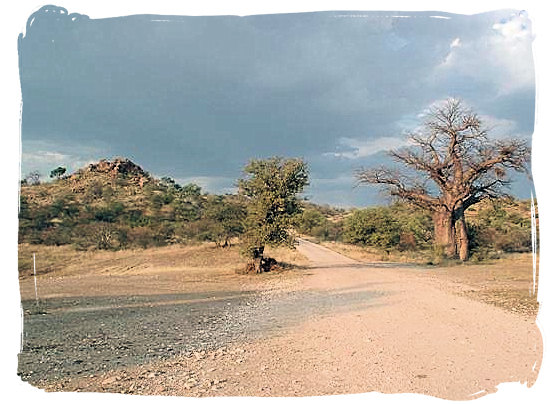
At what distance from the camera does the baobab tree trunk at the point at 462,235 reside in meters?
18.6

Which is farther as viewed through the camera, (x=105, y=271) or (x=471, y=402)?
(x=105, y=271)

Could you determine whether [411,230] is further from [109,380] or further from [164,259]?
[109,380]

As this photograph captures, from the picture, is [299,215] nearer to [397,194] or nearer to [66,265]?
[397,194]

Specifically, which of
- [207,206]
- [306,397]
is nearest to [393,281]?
[207,206]

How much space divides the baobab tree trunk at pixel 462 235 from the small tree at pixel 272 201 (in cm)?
703

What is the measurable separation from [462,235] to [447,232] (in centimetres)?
67

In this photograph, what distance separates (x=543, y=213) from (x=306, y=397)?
1944mm

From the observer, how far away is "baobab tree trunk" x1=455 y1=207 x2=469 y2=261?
1858 centimetres

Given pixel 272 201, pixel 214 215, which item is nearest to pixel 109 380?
pixel 272 201

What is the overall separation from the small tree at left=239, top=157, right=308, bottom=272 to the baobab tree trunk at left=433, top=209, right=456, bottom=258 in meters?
6.62

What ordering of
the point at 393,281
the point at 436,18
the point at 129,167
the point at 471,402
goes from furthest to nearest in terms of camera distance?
the point at 393,281 → the point at 129,167 → the point at 436,18 → the point at 471,402

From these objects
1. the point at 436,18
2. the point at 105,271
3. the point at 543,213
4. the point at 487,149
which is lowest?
the point at 105,271

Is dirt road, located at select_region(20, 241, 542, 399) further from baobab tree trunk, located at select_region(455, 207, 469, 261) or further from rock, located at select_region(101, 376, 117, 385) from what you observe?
baobab tree trunk, located at select_region(455, 207, 469, 261)

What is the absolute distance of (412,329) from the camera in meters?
5.20
